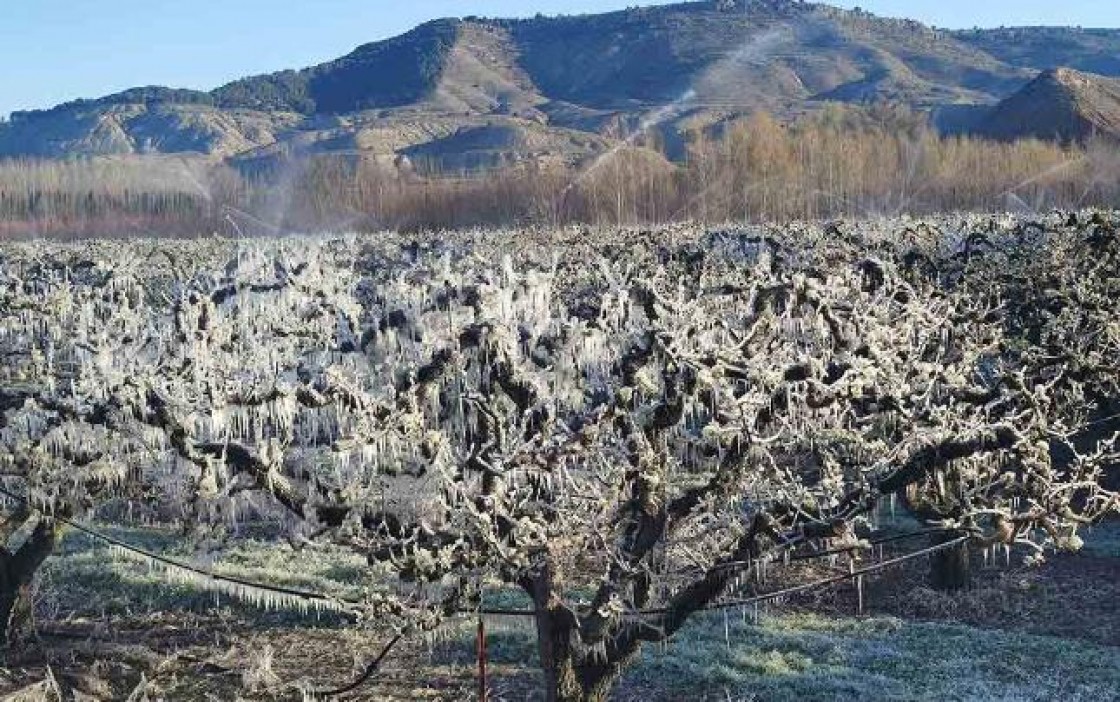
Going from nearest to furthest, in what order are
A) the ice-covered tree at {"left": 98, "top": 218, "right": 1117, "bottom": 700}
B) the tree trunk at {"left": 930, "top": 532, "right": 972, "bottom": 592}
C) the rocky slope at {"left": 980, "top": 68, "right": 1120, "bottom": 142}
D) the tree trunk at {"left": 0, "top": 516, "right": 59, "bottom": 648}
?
the ice-covered tree at {"left": 98, "top": 218, "right": 1117, "bottom": 700} < the tree trunk at {"left": 0, "top": 516, "right": 59, "bottom": 648} < the tree trunk at {"left": 930, "top": 532, "right": 972, "bottom": 592} < the rocky slope at {"left": 980, "top": 68, "right": 1120, "bottom": 142}

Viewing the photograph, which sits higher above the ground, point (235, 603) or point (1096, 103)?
point (1096, 103)

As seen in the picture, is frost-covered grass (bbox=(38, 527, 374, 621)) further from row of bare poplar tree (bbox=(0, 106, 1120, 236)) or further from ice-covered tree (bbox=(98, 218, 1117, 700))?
row of bare poplar tree (bbox=(0, 106, 1120, 236))

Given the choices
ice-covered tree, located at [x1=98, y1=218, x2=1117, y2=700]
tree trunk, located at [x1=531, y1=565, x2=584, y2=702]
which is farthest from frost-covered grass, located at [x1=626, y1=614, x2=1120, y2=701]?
tree trunk, located at [x1=531, y1=565, x2=584, y2=702]

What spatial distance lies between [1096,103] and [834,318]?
417 ft

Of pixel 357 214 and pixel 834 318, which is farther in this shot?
pixel 357 214

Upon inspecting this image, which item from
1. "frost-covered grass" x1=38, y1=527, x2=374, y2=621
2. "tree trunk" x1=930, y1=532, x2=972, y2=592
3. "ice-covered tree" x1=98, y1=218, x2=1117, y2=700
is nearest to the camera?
"ice-covered tree" x1=98, y1=218, x2=1117, y2=700

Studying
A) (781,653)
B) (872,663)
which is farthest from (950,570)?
(781,653)

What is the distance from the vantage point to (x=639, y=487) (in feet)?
35.9

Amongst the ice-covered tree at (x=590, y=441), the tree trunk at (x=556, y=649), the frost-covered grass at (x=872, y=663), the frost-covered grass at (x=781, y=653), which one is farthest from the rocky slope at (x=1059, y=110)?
the tree trunk at (x=556, y=649)

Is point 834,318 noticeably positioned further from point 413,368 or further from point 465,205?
point 465,205

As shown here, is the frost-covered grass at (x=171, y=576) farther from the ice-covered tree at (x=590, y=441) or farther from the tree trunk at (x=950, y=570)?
the tree trunk at (x=950, y=570)

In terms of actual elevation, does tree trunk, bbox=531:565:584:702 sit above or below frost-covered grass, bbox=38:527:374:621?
above

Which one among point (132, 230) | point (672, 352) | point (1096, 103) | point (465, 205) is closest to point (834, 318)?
point (672, 352)

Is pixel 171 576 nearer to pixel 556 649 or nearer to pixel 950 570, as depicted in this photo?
pixel 556 649
